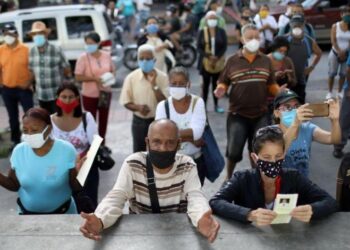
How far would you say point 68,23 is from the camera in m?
10.6

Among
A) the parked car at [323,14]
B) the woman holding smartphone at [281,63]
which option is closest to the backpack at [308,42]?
the woman holding smartphone at [281,63]

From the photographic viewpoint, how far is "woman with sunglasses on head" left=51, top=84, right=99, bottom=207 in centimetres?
422

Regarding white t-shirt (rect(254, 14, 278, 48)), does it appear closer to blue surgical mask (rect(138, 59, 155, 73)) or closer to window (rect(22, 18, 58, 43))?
blue surgical mask (rect(138, 59, 155, 73))

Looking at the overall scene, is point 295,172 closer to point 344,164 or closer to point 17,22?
point 344,164

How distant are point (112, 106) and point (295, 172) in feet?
22.3

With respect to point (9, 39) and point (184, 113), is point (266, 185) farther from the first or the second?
point (9, 39)

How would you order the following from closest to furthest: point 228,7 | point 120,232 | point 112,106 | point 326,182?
point 120,232 < point 326,182 < point 112,106 < point 228,7

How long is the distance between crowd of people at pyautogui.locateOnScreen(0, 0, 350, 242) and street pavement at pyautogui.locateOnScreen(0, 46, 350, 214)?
15.9 inches

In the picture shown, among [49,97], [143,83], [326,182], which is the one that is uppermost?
[143,83]

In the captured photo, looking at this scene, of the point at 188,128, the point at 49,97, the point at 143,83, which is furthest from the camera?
the point at 49,97

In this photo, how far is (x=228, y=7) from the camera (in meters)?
14.6

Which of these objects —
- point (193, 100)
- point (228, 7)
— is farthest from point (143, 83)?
point (228, 7)

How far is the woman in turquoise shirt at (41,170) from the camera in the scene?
133 inches

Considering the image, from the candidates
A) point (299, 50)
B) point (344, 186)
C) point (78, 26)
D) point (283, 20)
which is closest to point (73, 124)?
point (344, 186)
